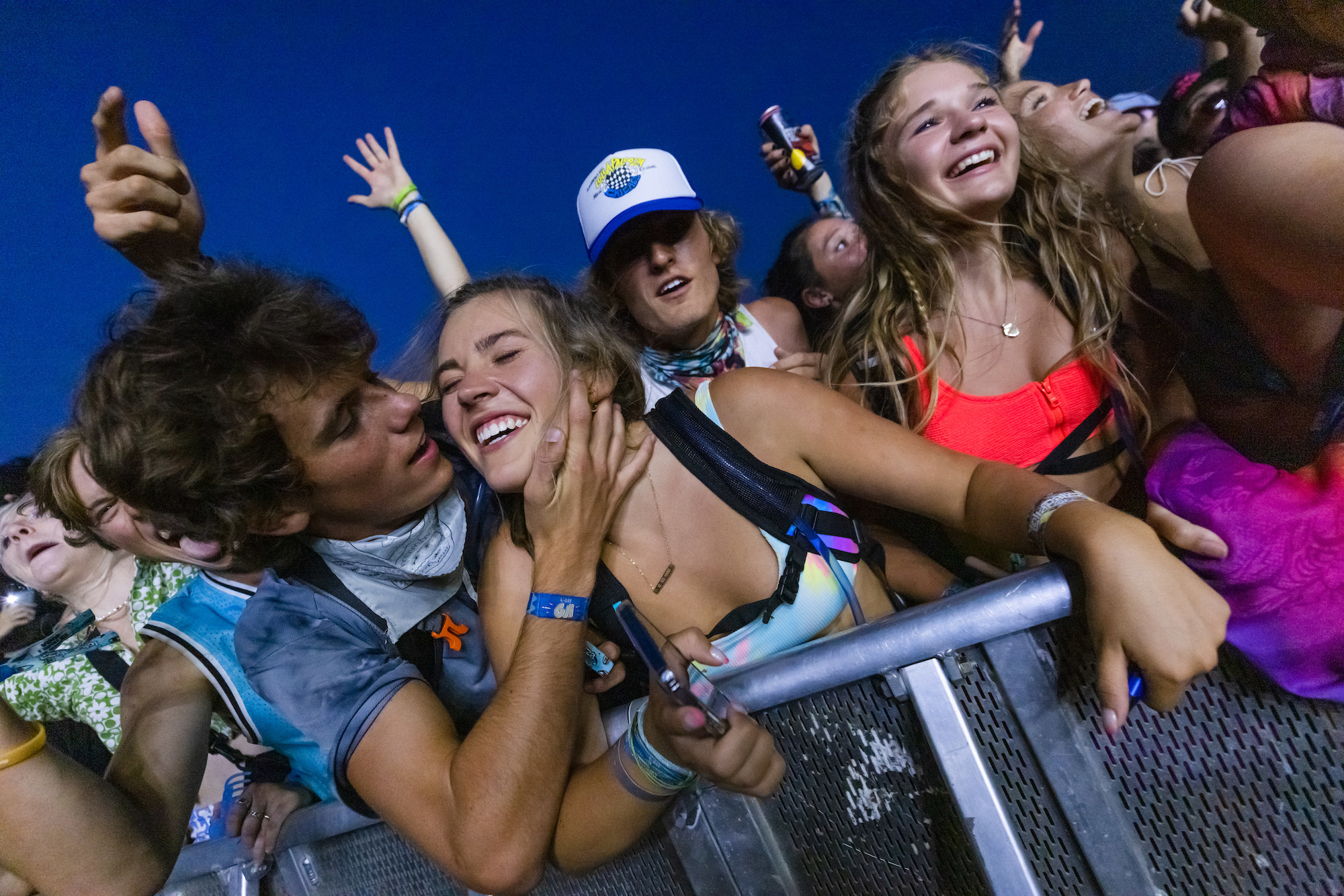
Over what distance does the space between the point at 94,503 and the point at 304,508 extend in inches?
26.2

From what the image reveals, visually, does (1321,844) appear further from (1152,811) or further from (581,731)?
(581,731)

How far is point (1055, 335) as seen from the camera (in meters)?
1.40

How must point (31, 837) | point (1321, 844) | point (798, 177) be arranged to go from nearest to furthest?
point (1321, 844), point (31, 837), point (798, 177)

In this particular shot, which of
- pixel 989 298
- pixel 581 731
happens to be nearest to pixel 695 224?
pixel 989 298

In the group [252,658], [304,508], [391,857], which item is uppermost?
[304,508]

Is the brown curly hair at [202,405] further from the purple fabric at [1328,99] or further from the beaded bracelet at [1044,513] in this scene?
the purple fabric at [1328,99]

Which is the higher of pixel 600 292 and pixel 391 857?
pixel 600 292

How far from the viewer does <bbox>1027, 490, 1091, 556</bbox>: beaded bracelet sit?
2.73 ft

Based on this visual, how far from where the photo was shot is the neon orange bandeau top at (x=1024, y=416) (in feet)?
4.35

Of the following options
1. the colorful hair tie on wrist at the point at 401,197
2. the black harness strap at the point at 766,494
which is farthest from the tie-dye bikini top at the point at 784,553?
the colorful hair tie on wrist at the point at 401,197

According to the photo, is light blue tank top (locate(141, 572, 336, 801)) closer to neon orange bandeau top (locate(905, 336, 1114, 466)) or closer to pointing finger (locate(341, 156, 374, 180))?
neon orange bandeau top (locate(905, 336, 1114, 466))

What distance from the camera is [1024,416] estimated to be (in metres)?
1.34

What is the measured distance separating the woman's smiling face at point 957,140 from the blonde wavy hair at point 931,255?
25mm

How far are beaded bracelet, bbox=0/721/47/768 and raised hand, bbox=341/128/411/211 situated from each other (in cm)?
250
